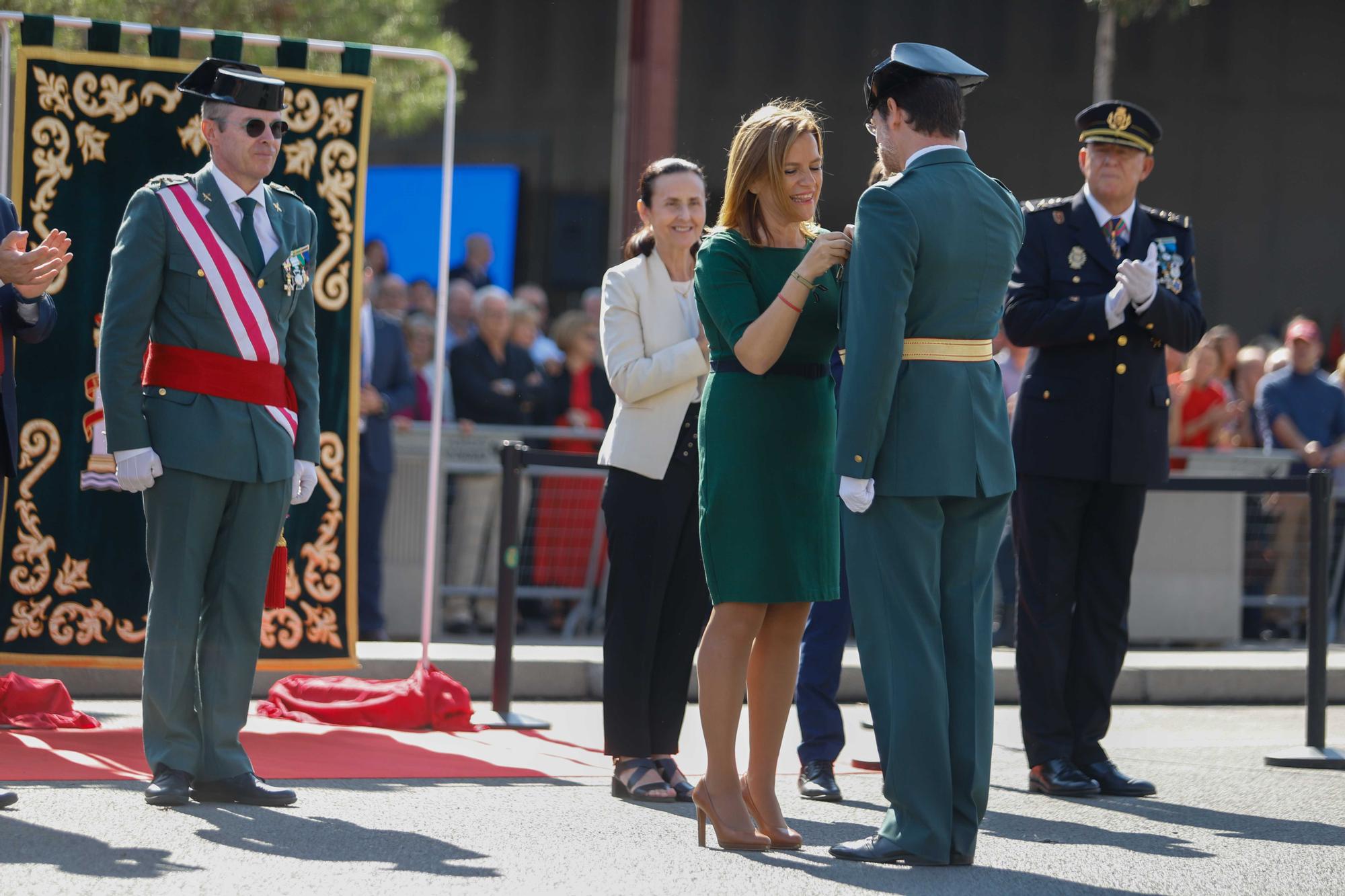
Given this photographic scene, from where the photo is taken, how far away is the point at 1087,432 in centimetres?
621

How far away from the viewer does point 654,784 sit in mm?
5820

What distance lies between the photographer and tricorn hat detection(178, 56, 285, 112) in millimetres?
5551

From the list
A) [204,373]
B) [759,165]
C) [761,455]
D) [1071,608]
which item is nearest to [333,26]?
[204,373]

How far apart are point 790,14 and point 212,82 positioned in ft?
48.4

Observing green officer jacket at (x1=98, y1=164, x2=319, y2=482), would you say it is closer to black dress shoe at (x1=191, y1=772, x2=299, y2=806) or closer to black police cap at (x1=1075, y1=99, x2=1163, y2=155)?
black dress shoe at (x1=191, y1=772, x2=299, y2=806)

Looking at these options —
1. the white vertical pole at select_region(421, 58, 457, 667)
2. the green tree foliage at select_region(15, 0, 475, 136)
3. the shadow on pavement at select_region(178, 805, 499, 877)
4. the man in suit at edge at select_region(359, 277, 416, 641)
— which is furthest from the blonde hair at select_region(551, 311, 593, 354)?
the shadow on pavement at select_region(178, 805, 499, 877)

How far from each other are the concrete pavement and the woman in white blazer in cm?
27

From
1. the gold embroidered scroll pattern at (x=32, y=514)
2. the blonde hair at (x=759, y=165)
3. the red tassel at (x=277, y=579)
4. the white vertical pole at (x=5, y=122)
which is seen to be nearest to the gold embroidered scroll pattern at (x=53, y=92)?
the white vertical pole at (x=5, y=122)

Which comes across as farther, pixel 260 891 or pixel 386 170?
pixel 386 170

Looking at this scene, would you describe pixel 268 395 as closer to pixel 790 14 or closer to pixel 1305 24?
pixel 790 14

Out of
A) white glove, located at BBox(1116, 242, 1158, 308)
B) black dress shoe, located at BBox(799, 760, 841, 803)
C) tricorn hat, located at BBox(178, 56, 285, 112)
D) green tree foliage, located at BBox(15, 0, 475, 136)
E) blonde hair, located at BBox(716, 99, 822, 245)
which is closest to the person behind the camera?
blonde hair, located at BBox(716, 99, 822, 245)

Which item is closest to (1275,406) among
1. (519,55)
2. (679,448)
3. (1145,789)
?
(1145,789)

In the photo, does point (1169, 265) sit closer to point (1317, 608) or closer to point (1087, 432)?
point (1087, 432)

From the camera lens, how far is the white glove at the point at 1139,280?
6086mm
